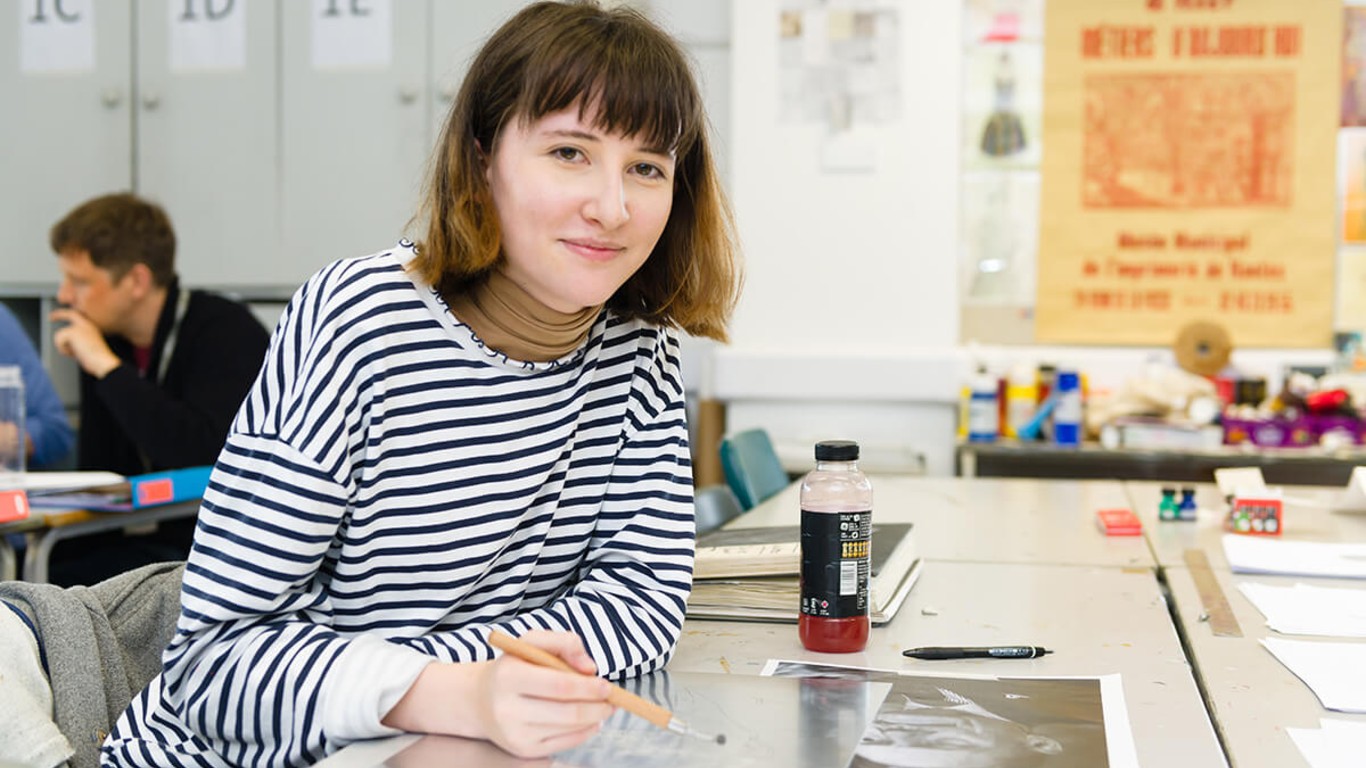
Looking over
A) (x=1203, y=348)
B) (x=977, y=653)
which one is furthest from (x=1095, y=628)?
(x=1203, y=348)

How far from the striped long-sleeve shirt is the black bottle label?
0.39 feet

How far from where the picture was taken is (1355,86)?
3.63 m

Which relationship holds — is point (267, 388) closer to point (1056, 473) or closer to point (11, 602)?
point (11, 602)

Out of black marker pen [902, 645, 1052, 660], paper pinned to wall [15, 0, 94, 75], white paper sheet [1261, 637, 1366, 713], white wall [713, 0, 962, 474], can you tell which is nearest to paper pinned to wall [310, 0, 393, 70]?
paper pinned to wall [15, 0, 94, 75]

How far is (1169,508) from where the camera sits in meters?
2.12

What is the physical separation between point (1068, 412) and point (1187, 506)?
1.30m

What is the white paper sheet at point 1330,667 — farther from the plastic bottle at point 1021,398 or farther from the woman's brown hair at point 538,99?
the plastic bottle at point 1021,398

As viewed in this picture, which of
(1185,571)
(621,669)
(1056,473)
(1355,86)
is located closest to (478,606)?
(621,669)

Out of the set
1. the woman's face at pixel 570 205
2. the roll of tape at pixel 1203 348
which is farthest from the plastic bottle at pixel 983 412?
the woman's face at pixel 570 205

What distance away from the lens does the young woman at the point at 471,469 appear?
95 centimetres

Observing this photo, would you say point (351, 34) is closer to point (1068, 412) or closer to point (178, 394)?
point (178, 394)

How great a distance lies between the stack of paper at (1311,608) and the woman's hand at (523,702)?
0.84 m

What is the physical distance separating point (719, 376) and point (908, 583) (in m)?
2.12

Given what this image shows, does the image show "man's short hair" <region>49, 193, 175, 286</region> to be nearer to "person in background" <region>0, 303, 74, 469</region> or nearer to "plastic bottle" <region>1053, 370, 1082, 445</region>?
"person in background" <region>0, 303, 74, 469</region>
